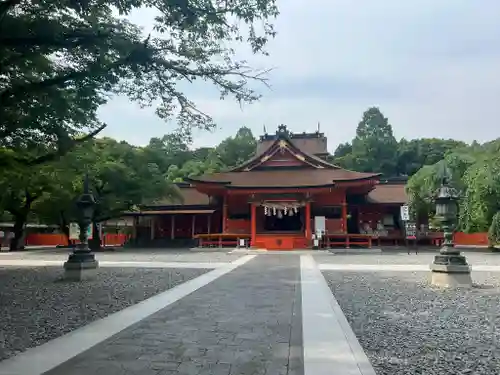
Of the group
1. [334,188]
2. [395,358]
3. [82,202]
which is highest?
[334,188]

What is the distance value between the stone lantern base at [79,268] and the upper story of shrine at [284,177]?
14894 mm

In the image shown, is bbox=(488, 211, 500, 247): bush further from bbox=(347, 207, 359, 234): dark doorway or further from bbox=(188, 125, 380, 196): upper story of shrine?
bbox=(347, 207, 359, 234): dark doorway

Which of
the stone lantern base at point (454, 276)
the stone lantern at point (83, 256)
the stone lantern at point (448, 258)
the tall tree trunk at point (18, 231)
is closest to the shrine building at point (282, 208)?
the tall tree trunk at point (18, 231)

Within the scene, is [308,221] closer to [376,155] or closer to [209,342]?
[209,342]

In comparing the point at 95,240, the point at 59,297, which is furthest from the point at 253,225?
the point at 59,297

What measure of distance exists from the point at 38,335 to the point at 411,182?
84.1 ft

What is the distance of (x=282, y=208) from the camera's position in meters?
26.3

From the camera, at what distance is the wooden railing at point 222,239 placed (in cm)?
2662

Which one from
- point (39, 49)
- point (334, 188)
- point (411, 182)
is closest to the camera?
point (39, 49)

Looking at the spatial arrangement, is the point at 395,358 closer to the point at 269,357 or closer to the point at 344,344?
the point at 344,344

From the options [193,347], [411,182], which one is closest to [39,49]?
[193,347]

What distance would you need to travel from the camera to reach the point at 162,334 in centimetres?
589

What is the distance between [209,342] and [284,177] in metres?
23.0

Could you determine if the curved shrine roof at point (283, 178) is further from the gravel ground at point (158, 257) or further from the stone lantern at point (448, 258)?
the stone lantern at point (448, 258)
